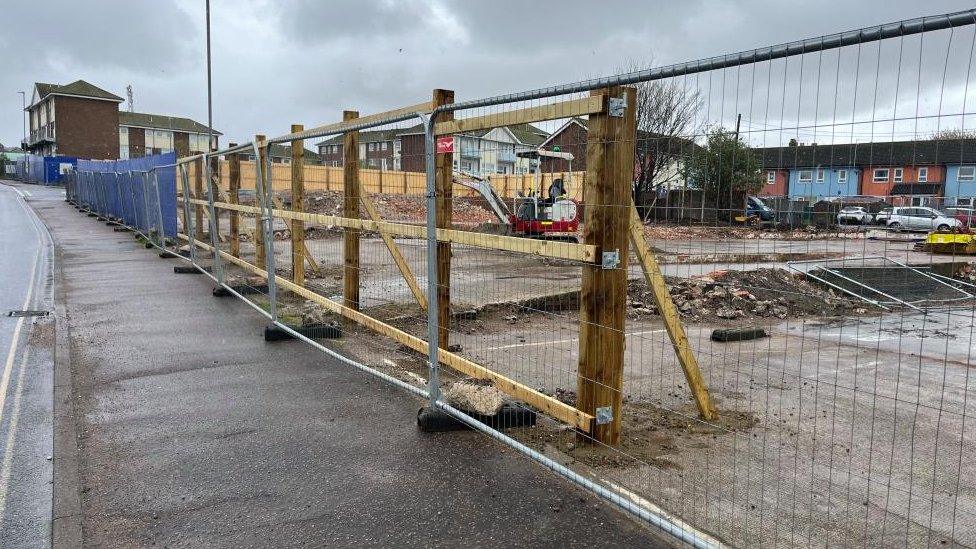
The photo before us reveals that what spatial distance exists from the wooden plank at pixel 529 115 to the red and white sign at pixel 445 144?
0.33 ft

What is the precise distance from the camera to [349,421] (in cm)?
514

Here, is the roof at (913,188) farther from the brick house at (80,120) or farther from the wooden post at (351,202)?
the brick house at (80,120)

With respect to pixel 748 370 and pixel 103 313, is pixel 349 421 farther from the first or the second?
pixel 103 313

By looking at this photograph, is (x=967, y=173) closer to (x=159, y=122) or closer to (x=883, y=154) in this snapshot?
(x=883, y=154)

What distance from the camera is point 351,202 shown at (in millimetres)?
7766

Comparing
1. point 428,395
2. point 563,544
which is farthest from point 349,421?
point 563,544

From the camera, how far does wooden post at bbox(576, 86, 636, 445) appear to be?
3.96m

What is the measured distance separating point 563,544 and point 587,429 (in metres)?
1.00

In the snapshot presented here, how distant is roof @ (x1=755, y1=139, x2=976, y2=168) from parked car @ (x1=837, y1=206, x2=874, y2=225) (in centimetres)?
20

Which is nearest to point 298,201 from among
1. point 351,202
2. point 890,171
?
point 351,202

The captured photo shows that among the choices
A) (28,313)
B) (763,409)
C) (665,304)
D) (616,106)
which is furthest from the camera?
(28,313)

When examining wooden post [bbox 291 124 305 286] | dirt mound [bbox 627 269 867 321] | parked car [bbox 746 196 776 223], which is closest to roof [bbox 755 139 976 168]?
parked car [bbox 746 196 776 223]

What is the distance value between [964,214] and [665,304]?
187 centimetres

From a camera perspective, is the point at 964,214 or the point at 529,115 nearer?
the point at 964,214
